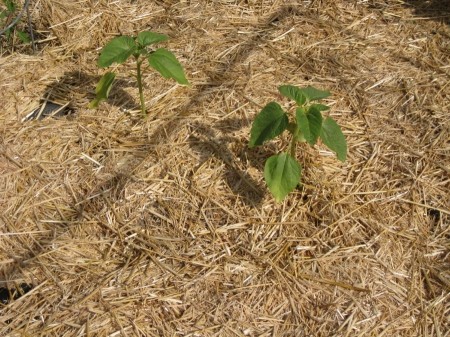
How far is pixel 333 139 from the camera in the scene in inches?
77.9

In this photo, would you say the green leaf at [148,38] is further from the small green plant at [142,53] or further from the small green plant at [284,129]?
the small green plant at [284,129]

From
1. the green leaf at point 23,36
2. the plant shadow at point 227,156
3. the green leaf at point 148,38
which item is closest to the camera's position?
the plant shadow at point 227,156

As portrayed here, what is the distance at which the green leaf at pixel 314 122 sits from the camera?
1.90 m

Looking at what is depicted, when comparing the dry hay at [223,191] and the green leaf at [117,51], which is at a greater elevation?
the green leaf at [117,51]

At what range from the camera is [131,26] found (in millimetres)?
2809

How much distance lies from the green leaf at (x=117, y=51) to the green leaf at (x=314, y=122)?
0.72 m

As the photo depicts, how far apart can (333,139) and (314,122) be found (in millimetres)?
101

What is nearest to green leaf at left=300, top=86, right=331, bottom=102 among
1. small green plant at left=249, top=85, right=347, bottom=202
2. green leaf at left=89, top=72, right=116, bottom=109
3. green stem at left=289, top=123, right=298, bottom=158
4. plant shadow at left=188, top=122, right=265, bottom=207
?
small green plant at left=249, top=85, right=347, bottom=202

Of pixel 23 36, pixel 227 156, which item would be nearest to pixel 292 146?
pixel 227 156

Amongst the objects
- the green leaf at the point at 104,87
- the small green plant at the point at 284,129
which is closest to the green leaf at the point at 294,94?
the small green plant at the point at 284,129

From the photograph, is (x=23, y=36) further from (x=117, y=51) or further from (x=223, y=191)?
(x=223, y=191)

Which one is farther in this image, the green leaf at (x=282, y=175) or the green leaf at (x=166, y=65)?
the green leaf at (x=166, y=65)

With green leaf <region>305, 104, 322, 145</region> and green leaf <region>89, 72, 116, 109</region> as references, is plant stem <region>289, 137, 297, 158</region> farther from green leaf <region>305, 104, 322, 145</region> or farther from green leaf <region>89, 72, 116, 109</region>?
green leaf <region>89, 72, 116, 109</region>

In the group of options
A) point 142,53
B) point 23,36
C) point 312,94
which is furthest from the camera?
point 23,36
